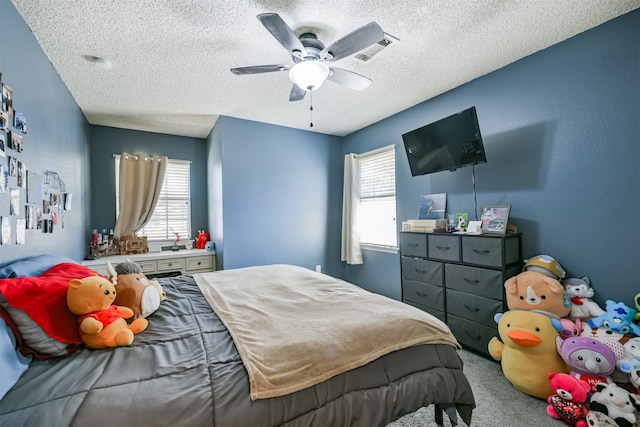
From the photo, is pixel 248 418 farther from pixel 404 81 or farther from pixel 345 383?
pixel 404 81

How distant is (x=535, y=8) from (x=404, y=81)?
1.10 meters

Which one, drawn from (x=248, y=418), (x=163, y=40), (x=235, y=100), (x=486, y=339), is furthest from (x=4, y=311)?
(x=486, y=339)

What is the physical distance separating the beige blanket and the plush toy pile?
34.2 inches

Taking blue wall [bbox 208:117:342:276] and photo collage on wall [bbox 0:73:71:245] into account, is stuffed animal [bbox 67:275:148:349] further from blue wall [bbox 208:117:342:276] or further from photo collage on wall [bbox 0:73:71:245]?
blue wall [bbox 208:117:342:276]

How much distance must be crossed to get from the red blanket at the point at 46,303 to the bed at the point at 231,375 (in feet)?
0.06

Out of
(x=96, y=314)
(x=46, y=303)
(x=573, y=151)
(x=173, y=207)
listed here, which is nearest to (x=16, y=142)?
(x=46, y=303)

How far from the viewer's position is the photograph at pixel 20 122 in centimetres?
161

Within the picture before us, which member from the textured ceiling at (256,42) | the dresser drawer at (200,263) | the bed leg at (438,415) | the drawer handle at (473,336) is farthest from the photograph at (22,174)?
the drawer handle at (473,336)

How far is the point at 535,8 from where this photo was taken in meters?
1.78

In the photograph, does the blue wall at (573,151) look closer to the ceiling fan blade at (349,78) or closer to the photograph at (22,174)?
the ceiling fan blade at (349,78)

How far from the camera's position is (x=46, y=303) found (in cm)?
113

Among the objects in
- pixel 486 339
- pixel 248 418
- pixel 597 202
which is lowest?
pixel 486 339

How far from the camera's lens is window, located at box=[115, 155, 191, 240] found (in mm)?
4070

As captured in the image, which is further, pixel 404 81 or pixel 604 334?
pixel 404 81
